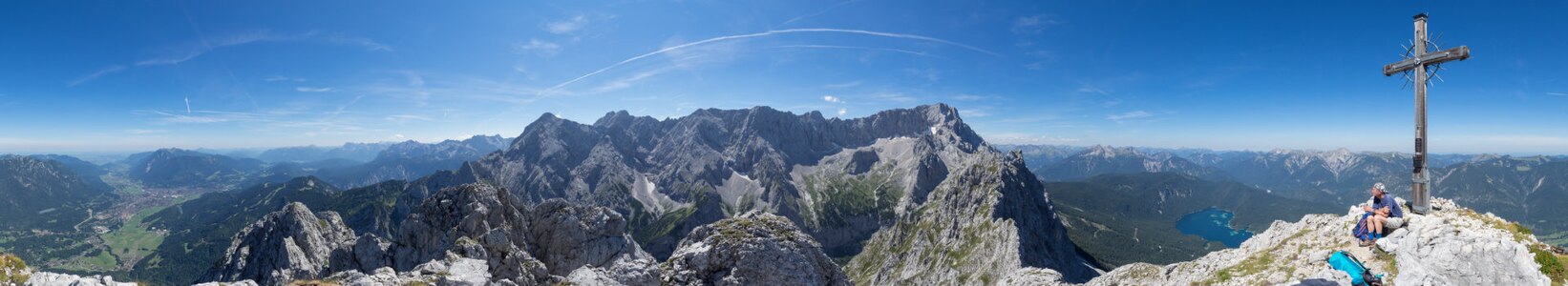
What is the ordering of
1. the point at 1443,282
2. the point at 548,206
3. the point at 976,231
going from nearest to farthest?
1. the point at 1443,282
2. the point at 548,206
3. the point at 976,231

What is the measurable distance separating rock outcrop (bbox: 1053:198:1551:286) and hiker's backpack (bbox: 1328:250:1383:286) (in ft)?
1.65

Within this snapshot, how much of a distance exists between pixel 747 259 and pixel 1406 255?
2128cm

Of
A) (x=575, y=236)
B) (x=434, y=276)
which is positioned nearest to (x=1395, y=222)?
(x=434, y=276)

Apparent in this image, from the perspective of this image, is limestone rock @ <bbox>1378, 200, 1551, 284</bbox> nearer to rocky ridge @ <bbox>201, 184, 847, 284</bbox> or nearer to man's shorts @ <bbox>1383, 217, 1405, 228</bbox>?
man's shorts @ <bbox>1383, 217, 1405, 228</bbox>

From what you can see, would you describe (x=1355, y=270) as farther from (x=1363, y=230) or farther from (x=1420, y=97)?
(x=1420, y=97)

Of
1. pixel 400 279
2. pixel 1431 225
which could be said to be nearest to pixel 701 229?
pixel 400 279

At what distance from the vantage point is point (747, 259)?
17125 millimetres

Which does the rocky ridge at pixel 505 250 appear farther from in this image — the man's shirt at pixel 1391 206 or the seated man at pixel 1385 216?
the man's shirt at pixel 1391 206

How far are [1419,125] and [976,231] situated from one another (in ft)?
488

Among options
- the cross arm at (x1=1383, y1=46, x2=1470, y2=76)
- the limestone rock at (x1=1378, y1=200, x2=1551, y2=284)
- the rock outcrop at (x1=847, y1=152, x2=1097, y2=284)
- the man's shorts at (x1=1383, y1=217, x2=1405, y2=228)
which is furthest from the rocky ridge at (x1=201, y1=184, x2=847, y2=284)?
the rock outcrop at (x1=847, y1=152, x2=1097, y2=284)

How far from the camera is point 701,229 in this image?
63.0 ft

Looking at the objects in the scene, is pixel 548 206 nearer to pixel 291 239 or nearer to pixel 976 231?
pixel 291 239

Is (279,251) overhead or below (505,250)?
below

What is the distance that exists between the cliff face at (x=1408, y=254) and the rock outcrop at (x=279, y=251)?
3471 inches
